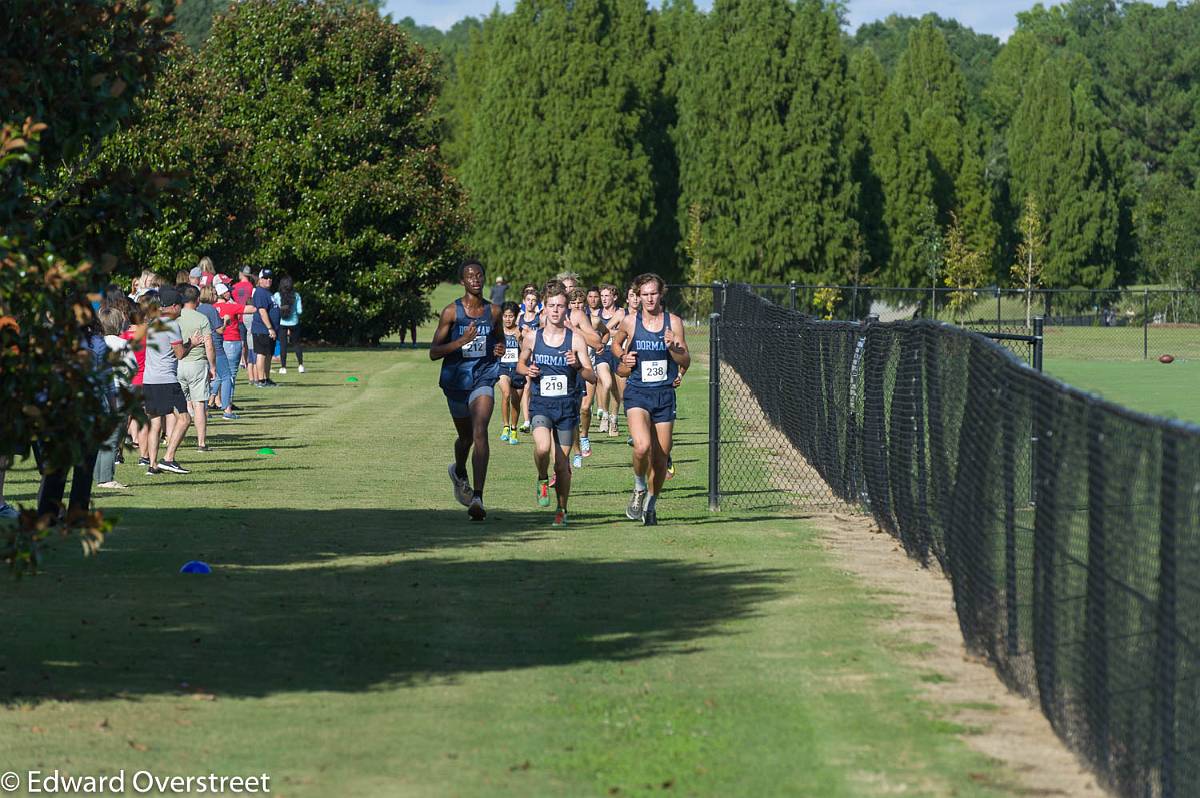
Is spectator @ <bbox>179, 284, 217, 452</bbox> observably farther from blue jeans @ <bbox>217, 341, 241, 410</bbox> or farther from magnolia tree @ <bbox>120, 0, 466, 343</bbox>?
magnolia tree @ <bbox>120, 0, 466, 343</bbox>

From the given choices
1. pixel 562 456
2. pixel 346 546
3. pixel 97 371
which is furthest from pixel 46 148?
pixel 562 456

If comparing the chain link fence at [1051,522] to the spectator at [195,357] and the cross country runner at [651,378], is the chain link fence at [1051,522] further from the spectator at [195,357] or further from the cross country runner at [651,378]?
the spectator at [195,357]

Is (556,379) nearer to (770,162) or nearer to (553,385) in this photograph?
(553,385)

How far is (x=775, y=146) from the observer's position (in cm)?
6962

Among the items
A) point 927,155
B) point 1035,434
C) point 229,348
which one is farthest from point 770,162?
point 1035,434

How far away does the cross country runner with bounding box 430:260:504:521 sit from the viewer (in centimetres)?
1552

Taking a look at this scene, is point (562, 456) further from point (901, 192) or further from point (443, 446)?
point (901, 192)

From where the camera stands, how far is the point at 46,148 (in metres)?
8.55

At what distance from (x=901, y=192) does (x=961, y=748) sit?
228 ft

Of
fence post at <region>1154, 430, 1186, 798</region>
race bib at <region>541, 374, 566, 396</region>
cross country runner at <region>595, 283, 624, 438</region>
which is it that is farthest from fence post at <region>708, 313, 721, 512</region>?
fence post at <region>1154, 430, 1186, 798</region>

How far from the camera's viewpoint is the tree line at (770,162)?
7019 centimetres

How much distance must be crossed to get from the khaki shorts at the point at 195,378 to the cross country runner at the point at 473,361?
5.04 metres

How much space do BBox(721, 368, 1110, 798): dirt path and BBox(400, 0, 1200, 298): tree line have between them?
54765mm

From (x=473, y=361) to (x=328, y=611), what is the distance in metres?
5.26
